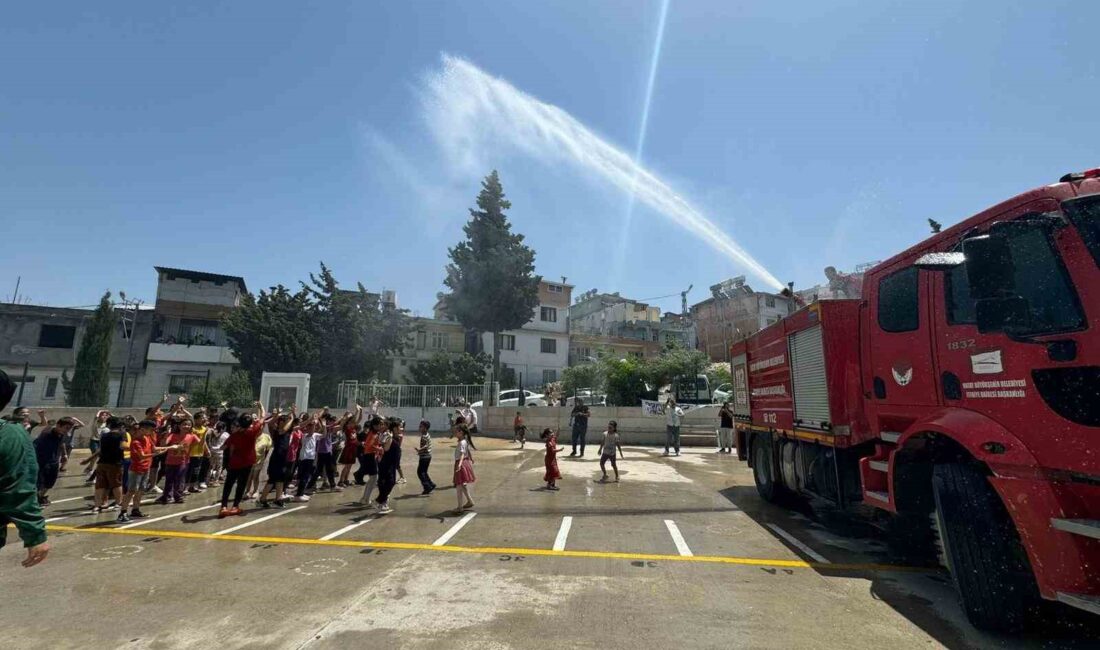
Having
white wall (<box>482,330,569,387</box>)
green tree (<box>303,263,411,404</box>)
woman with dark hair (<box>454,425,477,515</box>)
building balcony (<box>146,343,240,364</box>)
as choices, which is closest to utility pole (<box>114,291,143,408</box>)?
building balcony (<box>146,343,240,364</box>)

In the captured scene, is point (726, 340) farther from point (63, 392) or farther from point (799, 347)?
point (63, 392)

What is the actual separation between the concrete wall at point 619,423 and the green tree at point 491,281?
12.4 metres

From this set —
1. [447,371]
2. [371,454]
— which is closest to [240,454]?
[371,454]

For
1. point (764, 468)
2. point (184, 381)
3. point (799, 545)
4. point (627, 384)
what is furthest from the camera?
point (184, 381)

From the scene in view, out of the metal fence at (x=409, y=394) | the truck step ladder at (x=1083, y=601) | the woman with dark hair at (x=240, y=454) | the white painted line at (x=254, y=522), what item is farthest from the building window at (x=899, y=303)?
the metal fence at (x=409, y=394)

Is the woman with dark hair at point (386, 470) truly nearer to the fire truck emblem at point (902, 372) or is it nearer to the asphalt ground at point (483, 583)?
the asphalt ground at point (483, 583)

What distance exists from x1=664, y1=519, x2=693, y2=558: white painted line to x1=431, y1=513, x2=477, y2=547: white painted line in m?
3.06

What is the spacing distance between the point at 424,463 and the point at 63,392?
1403 inches

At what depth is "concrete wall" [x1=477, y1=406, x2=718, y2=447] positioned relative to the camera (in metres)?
21.2

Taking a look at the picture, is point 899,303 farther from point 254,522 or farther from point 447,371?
point 447,371

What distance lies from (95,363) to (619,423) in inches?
1155

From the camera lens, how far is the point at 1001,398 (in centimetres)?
379

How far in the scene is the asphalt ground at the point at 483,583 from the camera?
3.75m

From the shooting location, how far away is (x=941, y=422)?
13.8 feet
